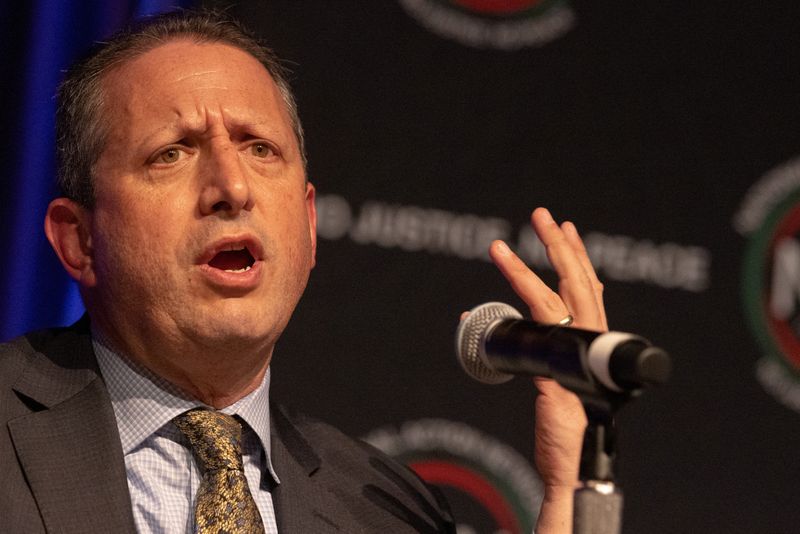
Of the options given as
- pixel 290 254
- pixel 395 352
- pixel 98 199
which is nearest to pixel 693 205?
pixel 395 352

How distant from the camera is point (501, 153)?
125 inches

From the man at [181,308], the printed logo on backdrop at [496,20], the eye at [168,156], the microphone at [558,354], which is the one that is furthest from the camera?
the printed logo on backdrop at [496,20]

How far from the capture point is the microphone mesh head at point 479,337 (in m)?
1.76

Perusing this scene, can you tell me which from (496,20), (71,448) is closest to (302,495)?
(71,448)

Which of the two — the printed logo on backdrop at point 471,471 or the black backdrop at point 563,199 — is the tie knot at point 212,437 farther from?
the printed logo on backdrop at point 471,471

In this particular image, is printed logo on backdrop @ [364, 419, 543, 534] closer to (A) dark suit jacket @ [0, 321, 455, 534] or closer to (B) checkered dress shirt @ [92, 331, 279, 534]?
(A) dark suit jacket @ [0, 321, 455, 534]

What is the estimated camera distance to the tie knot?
82.4 inches

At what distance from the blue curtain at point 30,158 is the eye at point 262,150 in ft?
2.29

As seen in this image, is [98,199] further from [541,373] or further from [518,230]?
[518,230]

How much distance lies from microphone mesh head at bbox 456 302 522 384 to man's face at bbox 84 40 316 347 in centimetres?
47

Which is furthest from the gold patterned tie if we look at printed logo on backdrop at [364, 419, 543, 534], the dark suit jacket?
printed logo on backdrop at [364, 419, 543, 534]

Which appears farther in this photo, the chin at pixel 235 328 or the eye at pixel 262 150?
the eye at pixel 262 150

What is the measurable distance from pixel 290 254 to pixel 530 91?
1281mm

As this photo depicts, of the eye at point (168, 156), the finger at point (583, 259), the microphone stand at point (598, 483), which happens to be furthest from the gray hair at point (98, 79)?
the microphone stand at point (598, 483)
